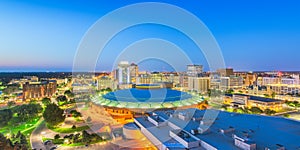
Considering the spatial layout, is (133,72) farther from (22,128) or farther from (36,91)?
(22,128)

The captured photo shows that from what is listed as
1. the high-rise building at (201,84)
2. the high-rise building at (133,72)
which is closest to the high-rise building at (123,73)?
the high-rise building at (133,72)

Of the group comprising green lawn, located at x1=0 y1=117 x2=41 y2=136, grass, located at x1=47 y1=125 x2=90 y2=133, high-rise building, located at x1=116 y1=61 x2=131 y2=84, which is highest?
high-rise building, located at x1=116 y1=61 x2=131 y2=84

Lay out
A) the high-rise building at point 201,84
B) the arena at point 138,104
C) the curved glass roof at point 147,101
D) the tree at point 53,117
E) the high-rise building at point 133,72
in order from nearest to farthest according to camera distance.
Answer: the tree at point 53,117, the arena at point 138,104, the curved glass roof at point 147,101, the high-rise building at point 201,84, the high-rise building at point 133,72

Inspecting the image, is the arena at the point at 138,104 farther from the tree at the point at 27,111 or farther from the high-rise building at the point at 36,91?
the high-rise building at the point at 36,91

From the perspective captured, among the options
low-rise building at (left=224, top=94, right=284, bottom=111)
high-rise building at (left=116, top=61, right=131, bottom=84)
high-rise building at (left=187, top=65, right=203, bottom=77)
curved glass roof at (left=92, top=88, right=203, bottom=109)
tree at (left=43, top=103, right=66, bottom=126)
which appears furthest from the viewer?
high-rise building at (left=116, top=61, right=131, bottom=84)

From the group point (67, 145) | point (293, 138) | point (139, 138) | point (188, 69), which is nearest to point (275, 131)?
point (293, 138)

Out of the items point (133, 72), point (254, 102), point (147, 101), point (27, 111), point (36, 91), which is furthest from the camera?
point (133, 72)

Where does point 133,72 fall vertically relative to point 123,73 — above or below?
above

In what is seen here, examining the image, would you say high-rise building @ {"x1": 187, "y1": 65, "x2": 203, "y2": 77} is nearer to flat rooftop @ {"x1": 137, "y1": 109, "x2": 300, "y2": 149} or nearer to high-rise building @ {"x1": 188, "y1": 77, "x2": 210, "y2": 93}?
high-rise building @ {"x1": 188, "y1": 77, "x2": 210, "y2": 93}

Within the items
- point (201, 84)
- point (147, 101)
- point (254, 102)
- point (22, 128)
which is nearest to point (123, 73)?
point (201, 84)

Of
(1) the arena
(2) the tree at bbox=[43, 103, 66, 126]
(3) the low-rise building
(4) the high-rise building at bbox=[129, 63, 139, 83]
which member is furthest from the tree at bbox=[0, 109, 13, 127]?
(4) the high-rise building at bbox=[129, 63, 139, 83]

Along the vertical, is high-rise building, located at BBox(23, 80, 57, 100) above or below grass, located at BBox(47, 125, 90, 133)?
above
